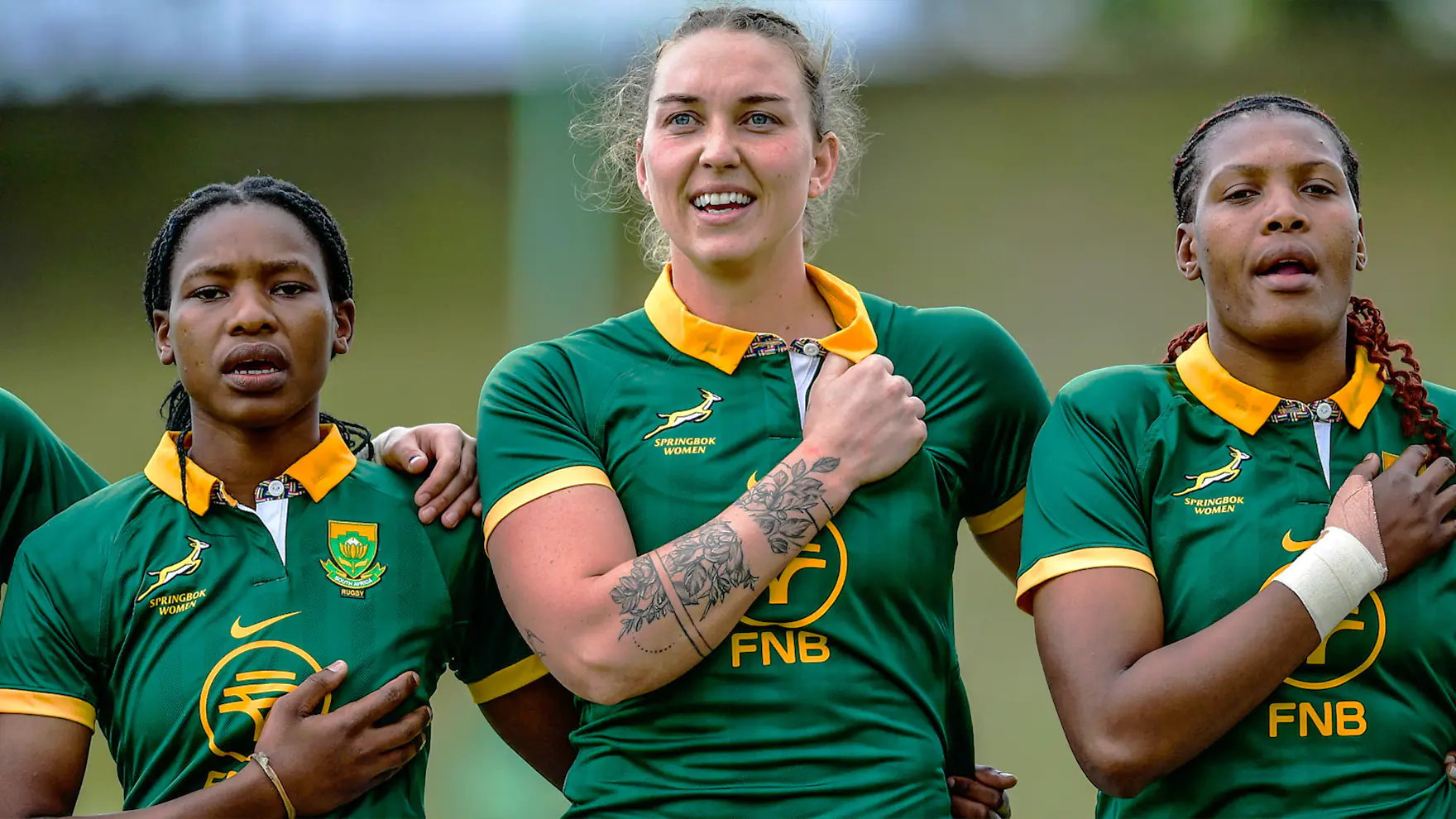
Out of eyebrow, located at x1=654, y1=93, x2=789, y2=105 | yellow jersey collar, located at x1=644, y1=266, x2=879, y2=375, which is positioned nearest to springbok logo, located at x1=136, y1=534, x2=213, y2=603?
yellow jersey collar, located at x1=644, y1=266, x2=879, y2=375

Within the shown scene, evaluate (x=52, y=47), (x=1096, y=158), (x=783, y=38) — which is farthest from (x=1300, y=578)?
(x=52, y=47)

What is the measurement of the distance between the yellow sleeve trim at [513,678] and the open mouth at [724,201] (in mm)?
854

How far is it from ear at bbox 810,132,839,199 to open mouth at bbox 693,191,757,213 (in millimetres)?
224

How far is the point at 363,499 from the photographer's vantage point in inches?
102

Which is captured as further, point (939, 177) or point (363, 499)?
Result: point (939, 177)

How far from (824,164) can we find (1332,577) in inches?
47.0

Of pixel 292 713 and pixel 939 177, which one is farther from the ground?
pixel 939 177

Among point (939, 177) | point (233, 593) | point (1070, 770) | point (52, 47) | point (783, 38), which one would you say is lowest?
point (1070, 770)

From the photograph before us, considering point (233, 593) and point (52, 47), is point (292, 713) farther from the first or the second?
point (52, 47)

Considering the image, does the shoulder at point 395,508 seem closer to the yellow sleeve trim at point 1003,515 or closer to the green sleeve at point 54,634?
the green sleeve at point 54,634

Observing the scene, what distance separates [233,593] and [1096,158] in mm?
5384

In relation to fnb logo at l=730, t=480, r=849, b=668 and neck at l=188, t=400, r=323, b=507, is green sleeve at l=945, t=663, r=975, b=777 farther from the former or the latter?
neck at l=188, t=400, r=323, b=507

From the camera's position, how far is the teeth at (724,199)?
2590mm

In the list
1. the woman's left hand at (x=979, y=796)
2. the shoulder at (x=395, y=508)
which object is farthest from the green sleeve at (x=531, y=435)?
the woman's left hand at (x=979, y=796)
